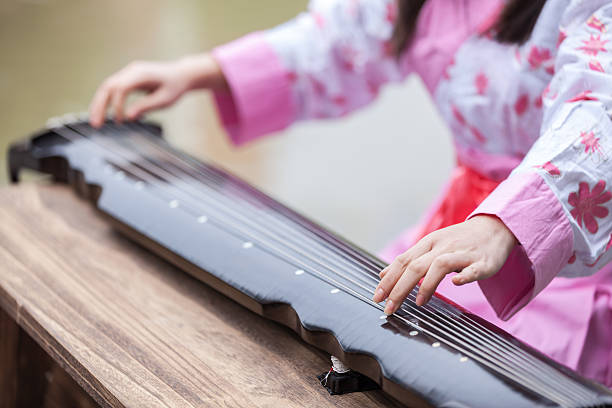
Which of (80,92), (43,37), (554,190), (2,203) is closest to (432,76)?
(554,190)

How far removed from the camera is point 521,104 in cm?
88

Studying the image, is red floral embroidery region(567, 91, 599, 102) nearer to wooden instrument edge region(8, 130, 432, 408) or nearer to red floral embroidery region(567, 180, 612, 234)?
red floral embroidery region(567, 180, 612, 234)

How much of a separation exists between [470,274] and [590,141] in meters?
0.19

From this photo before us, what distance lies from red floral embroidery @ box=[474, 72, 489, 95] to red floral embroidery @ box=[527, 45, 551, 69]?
0.07 metres

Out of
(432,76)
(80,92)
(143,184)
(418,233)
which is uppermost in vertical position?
(432,76)

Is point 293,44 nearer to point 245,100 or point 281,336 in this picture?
point 245,100

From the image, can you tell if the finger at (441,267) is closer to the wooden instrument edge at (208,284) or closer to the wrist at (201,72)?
the wooden instrument edge at (208,284)

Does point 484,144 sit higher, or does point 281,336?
point 484,144

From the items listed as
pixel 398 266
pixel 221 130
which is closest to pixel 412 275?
pixel 398 266

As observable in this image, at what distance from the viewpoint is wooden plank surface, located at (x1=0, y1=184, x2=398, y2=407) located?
25.7 inches

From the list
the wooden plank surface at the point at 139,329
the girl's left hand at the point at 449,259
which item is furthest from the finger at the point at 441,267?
the wooden plank surface at the point at 139,329

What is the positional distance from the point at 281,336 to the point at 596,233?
33cm

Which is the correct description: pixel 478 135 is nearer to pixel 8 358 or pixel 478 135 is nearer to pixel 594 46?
pixel 594 46

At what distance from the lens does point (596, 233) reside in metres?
0.69
